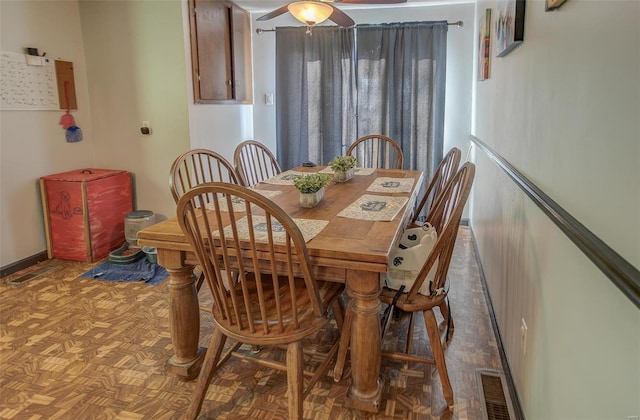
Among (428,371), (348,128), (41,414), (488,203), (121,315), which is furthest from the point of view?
(348,128)

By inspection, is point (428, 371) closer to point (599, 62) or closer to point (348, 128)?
point (599, 62)

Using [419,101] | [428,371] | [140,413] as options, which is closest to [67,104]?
[140,413]

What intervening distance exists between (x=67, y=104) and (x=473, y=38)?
355cm

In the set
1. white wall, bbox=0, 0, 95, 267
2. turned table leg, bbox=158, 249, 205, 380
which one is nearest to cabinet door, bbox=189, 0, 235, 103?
white wall, bbox=0, 0, 95, 267

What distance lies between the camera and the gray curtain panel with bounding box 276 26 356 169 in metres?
4.40

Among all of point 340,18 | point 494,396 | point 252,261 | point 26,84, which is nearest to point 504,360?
point 494,396

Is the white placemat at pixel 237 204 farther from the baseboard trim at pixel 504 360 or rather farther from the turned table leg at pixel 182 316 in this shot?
the baseboard trim at pixel 504 360

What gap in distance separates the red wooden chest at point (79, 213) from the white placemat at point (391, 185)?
2.11 meters

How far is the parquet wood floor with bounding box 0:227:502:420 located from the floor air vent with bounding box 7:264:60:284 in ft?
0.83

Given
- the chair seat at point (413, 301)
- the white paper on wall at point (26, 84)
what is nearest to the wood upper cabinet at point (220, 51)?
the white paper on wall at point (26, 84)

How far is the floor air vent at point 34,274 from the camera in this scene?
10.1 feet

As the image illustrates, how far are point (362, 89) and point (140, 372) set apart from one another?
3.26 metres

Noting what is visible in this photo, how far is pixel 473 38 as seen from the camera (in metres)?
4.28

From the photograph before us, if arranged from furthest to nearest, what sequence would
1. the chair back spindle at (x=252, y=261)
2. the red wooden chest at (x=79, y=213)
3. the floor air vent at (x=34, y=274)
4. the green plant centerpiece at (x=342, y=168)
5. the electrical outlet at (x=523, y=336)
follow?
the red wooden chest at (x=79, y=213)
the floor air vent at (x=34, y=274)
the green plant centerpiece at (x=342, y=168)
the electrical outlet at (x=523, y=336)
the chair back spindle at (x=252, y=261)
